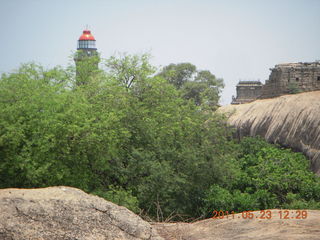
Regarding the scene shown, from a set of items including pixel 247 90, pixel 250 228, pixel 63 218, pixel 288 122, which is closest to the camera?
pixel 63 218

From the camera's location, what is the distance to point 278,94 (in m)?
30.8

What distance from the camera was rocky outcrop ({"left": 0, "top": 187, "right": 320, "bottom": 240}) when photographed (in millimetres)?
7699

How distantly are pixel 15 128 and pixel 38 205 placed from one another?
Result: 9.89 m

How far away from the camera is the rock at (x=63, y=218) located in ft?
25.1

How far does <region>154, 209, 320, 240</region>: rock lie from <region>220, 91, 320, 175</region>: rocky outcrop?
12341mm

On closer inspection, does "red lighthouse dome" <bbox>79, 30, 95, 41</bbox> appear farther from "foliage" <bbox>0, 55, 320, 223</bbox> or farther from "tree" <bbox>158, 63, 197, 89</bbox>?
"foliage" <bbox>0, 55, 320, 223</bbox>

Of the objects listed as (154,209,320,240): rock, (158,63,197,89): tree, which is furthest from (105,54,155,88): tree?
(158,63,197,89): tree

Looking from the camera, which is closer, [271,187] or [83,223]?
[83,223]

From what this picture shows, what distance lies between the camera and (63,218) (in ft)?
26.1

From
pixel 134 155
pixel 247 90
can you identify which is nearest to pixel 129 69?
pixel 134 155

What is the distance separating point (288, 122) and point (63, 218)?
1869 centimetres

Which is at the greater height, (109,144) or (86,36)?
(86,36)

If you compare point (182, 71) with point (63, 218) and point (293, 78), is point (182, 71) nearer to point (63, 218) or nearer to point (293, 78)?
point (293, 78)

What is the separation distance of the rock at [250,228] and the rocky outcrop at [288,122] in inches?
486
